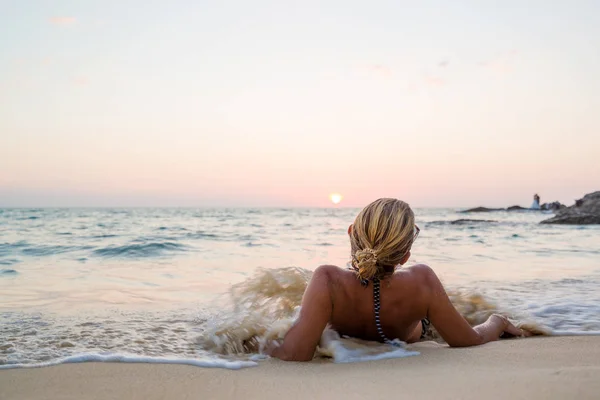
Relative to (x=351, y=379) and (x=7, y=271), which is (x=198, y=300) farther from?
(x=7, y=271)

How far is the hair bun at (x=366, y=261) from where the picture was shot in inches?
123

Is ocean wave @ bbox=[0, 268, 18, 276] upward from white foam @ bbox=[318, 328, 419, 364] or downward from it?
downward

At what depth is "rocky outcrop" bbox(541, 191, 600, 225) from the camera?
2773 cm

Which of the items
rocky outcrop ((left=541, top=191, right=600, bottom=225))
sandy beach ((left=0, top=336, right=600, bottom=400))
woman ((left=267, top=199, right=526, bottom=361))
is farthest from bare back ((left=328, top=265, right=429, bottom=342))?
rocky outcrop ((left=541, top=191, right=600, bottom=225))

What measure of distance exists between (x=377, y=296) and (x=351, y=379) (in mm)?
845

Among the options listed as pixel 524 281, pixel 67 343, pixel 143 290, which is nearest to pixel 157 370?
pixel 67 343

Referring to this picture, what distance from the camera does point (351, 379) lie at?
2.61 m

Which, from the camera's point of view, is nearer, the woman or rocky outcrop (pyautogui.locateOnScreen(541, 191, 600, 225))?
Result: the woman

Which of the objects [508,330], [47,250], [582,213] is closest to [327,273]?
[508,330]

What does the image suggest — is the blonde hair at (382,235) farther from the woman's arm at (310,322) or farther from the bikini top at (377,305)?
the woman's arm at (310,322)

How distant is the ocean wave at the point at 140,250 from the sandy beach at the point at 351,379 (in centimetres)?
803

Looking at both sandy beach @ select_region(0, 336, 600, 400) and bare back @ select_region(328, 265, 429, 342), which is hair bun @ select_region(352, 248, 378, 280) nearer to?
bare back @ select_region(328, 265, 429, 342)

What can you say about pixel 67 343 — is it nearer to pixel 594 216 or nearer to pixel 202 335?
pixel 202 335

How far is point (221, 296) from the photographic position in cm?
617
